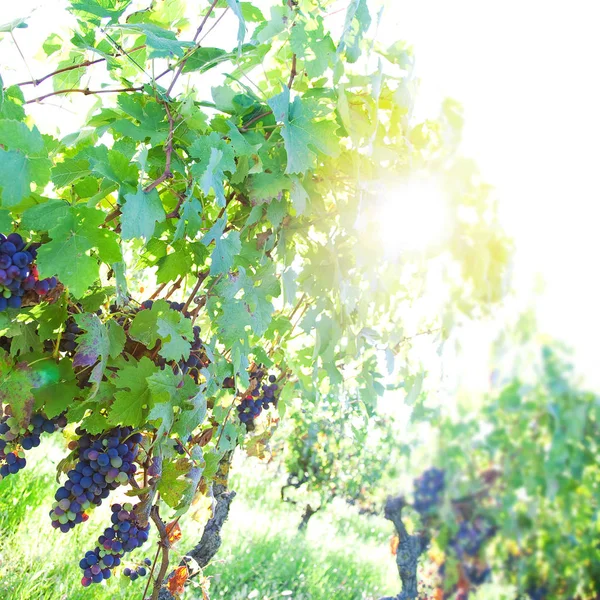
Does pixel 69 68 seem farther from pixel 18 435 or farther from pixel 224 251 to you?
pixel 18 435

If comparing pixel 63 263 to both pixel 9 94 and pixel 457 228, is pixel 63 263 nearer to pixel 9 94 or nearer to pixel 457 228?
pixel 9 94

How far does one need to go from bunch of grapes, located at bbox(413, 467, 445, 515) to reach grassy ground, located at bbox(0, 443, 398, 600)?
1.65m

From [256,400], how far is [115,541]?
736 mm

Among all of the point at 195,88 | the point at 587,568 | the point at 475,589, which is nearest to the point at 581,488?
the point at 587,568

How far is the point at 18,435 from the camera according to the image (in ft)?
4.26

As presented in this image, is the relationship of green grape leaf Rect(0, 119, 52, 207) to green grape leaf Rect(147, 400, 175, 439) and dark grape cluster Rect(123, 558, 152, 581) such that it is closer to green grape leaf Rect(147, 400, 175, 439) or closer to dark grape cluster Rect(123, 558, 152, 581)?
Result: green grape leaf Rect(147, 400, 175, 439)

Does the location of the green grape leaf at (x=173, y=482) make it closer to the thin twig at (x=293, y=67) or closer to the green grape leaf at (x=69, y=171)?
the green grape leaf at (x=69, y=171)

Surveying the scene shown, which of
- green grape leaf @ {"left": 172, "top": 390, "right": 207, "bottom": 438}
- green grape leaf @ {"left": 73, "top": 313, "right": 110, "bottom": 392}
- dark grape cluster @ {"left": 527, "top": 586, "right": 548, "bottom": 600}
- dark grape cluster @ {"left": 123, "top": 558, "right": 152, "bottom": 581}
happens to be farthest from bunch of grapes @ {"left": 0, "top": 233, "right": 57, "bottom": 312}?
dark grape cluster @ {"left": 527, "top": 586, "right": 548, "bottom": 600}

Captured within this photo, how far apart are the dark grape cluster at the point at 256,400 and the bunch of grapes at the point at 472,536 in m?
10.1

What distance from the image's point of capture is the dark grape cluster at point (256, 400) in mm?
1996

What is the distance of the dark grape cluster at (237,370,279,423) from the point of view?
200 centimetres

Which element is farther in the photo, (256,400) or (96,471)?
(256,400)

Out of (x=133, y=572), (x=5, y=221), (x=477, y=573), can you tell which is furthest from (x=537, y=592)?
(x=5, y=221)

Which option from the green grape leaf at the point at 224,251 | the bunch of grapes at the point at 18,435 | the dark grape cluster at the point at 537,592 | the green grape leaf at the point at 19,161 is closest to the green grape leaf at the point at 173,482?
the bunch of grapes at the point at 18,435
